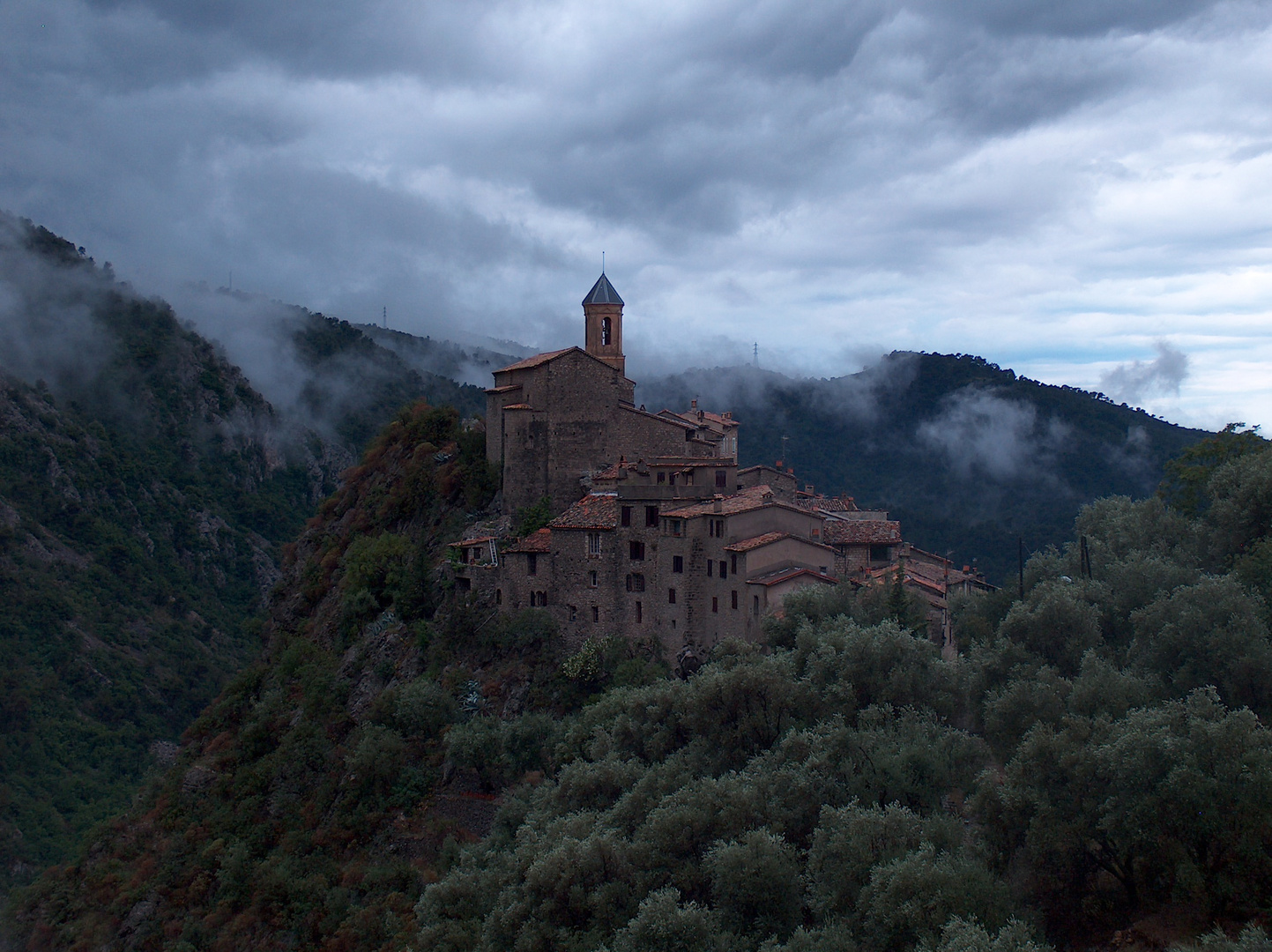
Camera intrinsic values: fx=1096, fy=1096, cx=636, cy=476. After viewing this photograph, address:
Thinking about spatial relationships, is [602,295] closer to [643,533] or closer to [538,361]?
[538,361]

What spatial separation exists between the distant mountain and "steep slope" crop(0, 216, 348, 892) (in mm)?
46683

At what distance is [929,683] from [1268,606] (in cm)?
884

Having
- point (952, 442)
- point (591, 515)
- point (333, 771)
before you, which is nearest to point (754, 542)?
point (591, 515)

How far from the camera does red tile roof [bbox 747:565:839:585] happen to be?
36.2 meters

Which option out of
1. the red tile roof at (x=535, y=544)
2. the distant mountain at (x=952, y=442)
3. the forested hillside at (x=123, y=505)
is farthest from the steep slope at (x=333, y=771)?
the distant mountain at (x=952, y=442)

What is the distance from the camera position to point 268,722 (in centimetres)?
5009

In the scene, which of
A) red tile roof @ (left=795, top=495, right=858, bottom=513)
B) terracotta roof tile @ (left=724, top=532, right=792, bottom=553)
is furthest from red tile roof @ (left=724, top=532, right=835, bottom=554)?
red tile roof @ (left=795, top=495, right=858, bottom=513)

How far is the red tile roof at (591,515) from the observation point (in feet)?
137

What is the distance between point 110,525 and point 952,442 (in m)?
80.7

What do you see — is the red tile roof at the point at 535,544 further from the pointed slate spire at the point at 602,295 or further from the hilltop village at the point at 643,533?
the pointed slate spire at the point at 602,295

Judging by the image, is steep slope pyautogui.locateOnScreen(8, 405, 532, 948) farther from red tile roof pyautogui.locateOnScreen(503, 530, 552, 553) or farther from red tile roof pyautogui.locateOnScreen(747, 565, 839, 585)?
red tile roof pyautogui.locateOnScreen(747, 565, 839, 585)

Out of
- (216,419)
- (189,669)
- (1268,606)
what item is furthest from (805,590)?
(216,419)

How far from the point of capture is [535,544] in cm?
4350

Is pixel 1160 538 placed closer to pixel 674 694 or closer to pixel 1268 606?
pixel 1268 606
